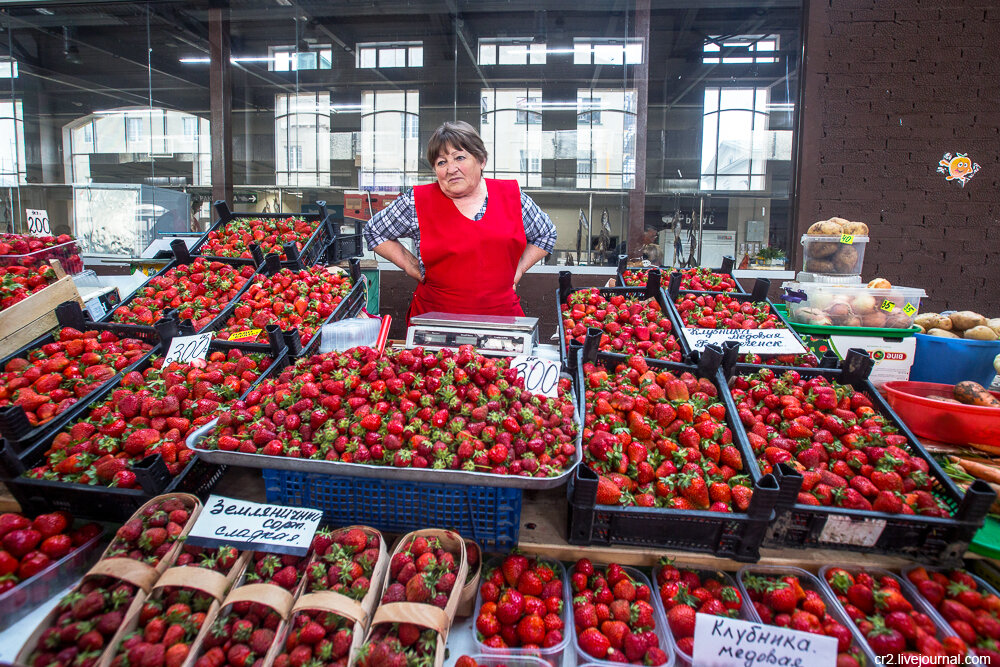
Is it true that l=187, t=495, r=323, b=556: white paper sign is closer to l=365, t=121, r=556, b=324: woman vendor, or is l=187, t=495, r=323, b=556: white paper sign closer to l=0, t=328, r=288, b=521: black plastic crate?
l=0, t=328, r=288, b=521: black plastic crate

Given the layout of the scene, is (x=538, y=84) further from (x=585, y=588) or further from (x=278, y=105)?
(x=585, y=588)

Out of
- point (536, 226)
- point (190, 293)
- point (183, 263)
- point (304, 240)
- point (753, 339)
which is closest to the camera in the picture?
point (753, 339)

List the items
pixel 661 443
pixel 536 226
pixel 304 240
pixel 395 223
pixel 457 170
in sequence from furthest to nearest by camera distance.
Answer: pixel 304 240 → pixel 536 226 → pixel 395 223 → pixel 457 170 → pixel 661 443

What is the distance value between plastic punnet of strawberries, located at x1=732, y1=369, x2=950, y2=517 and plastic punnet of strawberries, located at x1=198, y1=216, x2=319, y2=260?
107 inches

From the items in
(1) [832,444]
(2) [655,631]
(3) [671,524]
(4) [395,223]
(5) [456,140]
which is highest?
(5) [456,140]

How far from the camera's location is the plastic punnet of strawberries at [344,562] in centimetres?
116

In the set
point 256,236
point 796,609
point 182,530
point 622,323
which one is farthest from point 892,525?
point 256,236

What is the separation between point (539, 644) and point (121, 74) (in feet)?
30.8

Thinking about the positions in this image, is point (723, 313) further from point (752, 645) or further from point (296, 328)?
point (296, 328)

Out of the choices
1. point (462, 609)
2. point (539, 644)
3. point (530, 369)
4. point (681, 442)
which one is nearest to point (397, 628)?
point (462, 609)

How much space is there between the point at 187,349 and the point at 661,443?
1844 millimetres

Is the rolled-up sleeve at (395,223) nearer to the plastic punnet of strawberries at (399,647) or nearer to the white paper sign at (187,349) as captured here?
the white paper sign at (187,349)

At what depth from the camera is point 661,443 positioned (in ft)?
4.99

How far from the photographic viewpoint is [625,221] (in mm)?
6156
